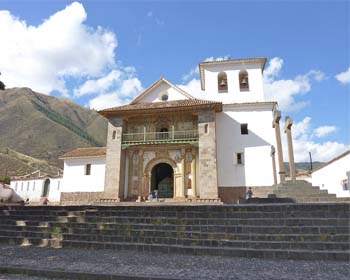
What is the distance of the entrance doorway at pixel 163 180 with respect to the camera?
17875 millimetres

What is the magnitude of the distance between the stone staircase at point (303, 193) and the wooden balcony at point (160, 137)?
7.14 m

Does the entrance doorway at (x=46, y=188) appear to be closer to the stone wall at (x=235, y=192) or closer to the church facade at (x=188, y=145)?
the church facade at (x=188, y=145)

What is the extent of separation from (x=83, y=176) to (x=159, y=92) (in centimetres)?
821

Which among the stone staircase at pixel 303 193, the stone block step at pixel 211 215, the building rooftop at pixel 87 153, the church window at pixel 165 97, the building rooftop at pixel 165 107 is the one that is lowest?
the stone block step at pixel 211 215

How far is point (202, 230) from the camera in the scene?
6.51 m

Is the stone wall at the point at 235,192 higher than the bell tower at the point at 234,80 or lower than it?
lower

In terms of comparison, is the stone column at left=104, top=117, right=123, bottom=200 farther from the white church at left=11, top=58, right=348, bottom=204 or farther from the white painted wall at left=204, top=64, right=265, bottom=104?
the white painted wall at left=204, top=64, right=265, bottom=104

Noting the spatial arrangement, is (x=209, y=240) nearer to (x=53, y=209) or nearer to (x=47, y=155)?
(x=53, y=209)

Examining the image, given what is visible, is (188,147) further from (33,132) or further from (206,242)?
(33,132)

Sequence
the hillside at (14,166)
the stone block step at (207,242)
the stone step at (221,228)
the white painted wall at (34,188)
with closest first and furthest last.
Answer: the stone block step at (207,242)
the stone step at (221,228)
the white painted wall at (34,188)
the hillside at (14,166)

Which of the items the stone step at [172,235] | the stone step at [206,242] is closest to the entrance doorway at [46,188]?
the stone step at [172,235]

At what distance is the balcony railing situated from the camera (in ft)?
55.4

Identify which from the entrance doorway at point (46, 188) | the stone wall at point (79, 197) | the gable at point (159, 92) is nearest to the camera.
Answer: the stone wall at point (79, 197)

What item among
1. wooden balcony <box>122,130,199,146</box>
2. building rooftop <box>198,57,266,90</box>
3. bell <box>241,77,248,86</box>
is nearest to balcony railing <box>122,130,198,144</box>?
wooden balcony <box>122,130,199,146</box>
